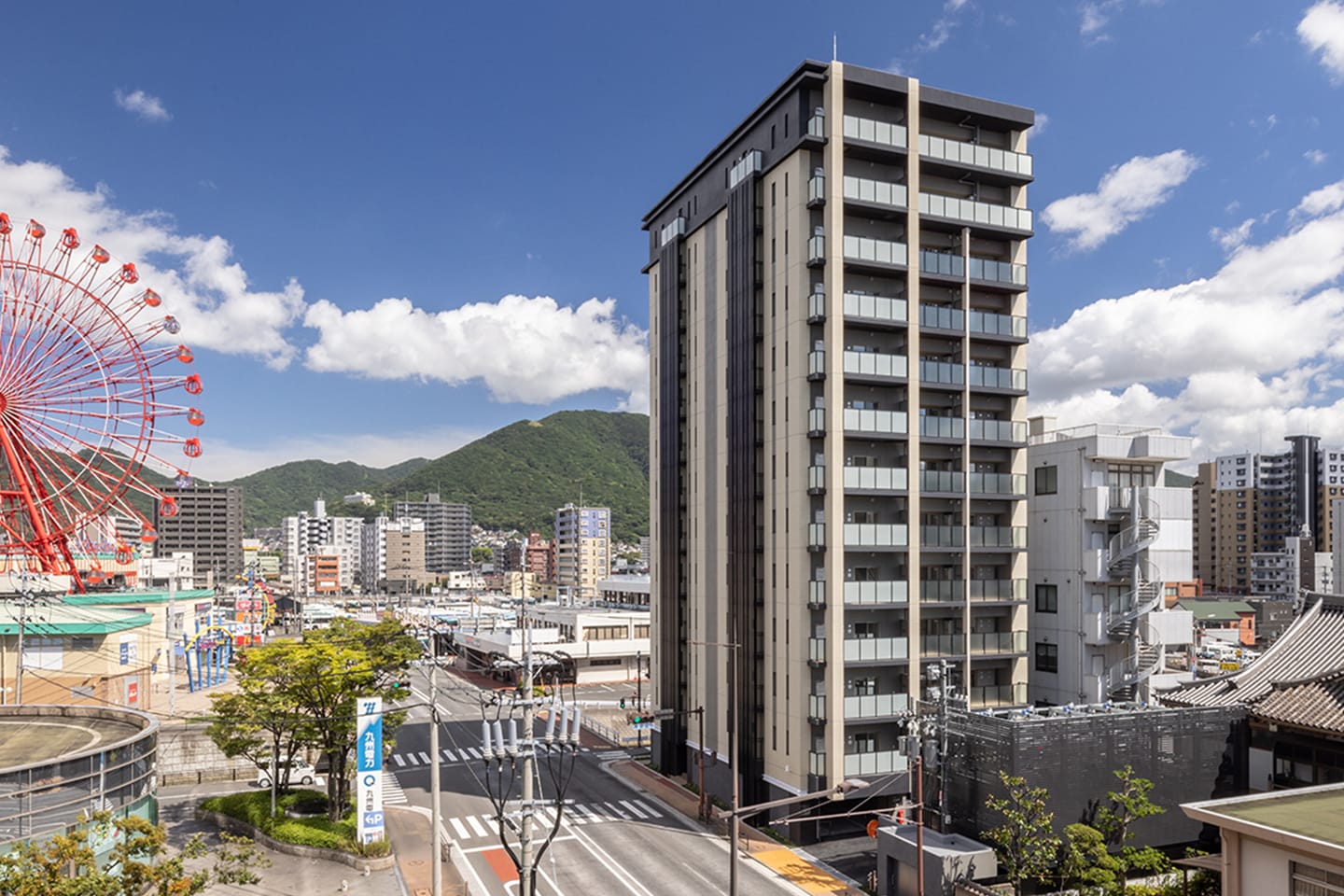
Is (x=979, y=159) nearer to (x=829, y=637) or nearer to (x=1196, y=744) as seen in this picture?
(x=829, y=637)

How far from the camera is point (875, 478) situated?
145 feet

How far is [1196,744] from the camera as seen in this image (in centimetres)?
3884

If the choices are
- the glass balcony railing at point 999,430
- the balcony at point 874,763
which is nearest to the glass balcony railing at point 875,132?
the glass balcony railing at point 999,430

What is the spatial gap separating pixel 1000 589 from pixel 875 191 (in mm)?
22628

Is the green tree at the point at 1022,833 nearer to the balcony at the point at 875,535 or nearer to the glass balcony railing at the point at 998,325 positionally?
the balcony at the point at 875,535

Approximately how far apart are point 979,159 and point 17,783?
49334 mm

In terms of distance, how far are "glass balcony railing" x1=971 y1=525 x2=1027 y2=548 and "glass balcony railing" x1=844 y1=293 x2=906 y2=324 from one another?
12.5 meters

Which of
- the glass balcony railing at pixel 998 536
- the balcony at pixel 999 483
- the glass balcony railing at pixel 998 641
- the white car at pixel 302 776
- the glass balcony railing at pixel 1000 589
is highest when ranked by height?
the balcony at pixel 999 483

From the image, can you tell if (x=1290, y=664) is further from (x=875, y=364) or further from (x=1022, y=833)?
(x=875, y=364)

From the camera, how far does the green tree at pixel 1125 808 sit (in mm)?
34656

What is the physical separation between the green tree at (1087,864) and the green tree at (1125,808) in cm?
246

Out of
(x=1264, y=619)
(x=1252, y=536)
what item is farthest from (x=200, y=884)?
(x=1252, y=536)

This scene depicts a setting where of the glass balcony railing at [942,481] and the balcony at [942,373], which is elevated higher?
the balcony at [942,373]

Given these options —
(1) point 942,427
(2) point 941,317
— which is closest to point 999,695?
(1) point 942,427
